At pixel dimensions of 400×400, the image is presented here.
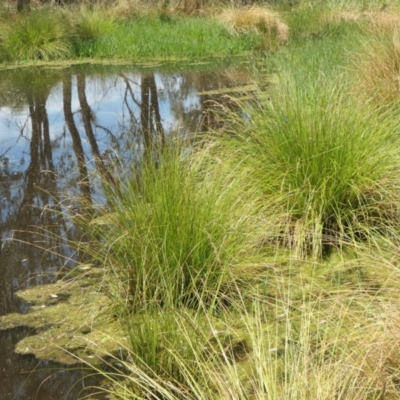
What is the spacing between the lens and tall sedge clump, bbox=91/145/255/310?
10.7ft

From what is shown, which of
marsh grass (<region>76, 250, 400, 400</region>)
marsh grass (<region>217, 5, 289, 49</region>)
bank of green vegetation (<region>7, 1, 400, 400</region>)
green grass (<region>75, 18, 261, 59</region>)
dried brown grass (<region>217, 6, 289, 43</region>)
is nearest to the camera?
marsh grass (<region>76, 250, 400, 400</region>)

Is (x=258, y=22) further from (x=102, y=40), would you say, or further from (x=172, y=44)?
(x=102, y=40)

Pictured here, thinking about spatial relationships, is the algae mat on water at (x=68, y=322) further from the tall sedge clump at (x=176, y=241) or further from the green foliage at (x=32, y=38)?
the green foliage at (x=32, y=38)

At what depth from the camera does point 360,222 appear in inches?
154

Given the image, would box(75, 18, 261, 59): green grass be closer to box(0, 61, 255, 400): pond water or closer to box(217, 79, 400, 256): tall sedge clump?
box(0, 61, 255, 400): pond water

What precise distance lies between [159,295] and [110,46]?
35.5ft

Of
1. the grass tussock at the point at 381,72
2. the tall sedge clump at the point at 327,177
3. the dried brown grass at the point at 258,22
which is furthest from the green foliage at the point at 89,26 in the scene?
the tall sedge clump at the point at 327,177

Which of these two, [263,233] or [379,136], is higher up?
[379,136]

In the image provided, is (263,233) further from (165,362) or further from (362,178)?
(165,362)

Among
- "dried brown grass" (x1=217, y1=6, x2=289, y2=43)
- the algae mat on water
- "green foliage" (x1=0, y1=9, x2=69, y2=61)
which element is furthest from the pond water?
"dried brown grass" (x1=217, y1=6, x2=289, y2=43)

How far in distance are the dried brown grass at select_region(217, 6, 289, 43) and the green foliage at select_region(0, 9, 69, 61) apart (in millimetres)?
3082

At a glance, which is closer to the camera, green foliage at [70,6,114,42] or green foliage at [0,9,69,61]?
green foliage at [0,9,69,61]

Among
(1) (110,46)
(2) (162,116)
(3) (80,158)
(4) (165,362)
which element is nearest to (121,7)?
(1) (110,46)

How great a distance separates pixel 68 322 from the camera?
345 centimetres
